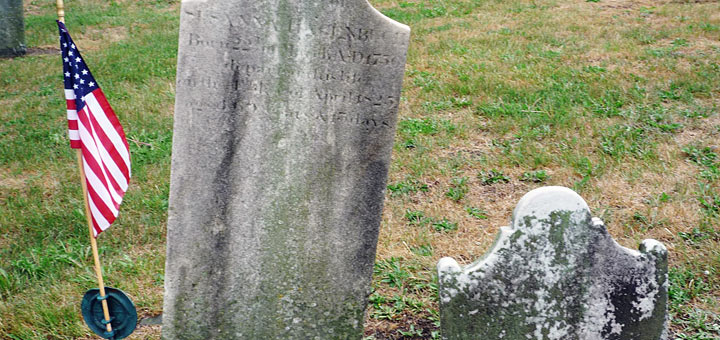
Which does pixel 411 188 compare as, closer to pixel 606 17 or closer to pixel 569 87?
pixel 569 87

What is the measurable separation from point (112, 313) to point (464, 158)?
132 inches

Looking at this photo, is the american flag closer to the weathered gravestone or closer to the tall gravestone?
the tall gravestone

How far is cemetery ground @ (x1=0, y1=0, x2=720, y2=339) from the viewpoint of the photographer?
377 cm

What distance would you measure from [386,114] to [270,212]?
72cm

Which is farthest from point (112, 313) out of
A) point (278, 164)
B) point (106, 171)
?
point (278, 164)

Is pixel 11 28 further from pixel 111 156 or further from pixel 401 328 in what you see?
pixel 401 328

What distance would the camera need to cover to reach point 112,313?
3055 millimetres

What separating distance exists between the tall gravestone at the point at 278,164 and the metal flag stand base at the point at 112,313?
0.59ft

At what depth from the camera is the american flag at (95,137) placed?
288cm

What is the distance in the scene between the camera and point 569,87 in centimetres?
688

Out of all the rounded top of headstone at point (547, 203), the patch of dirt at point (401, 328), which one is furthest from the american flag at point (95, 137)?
the rounded top of headstone at point (547, 203)

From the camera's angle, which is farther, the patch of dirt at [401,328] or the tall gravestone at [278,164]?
the patch of dirt at [401,328]

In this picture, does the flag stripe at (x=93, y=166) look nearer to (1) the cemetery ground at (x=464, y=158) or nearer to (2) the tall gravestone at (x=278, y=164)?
(2) the tall gravestone at (x=278, y=164)

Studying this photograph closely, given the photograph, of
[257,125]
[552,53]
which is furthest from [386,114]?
[552,53]
